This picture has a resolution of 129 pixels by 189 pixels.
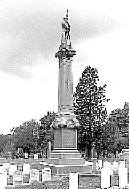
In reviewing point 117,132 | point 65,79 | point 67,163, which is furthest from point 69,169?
point 117,132

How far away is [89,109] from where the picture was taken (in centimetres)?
4734

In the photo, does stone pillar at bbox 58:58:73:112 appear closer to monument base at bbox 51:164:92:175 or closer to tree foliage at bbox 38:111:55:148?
monument base at bbox 51:164:92:175

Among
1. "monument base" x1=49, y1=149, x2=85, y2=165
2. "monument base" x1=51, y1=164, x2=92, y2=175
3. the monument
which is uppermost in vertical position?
the monument

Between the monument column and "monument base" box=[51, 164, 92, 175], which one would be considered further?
the monument column

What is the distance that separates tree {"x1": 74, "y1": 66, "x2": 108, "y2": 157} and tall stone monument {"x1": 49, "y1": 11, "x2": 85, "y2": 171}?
21432 millimetres

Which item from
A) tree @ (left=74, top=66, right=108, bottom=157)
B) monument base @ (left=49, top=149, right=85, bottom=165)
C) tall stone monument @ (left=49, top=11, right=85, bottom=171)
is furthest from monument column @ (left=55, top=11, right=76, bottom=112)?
tree @ (left=74, top=66, right=108, bottom=157)

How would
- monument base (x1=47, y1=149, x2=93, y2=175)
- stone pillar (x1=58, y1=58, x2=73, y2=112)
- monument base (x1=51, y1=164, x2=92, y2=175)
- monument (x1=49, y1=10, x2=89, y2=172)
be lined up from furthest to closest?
stone pillar (x1=58, y1=58, x2=73, y2=112), monument (x1=49, y1=10, x2=89, y2=172), monument base (x1=47, y1=149, x2=93, y2=175), monument base (x1=51, y1=164, x2=92, y2=175)

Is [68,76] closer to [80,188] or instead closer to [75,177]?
[80,188]

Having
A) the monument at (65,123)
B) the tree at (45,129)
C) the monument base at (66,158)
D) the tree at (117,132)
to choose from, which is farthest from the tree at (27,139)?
the monument base at (66,158)

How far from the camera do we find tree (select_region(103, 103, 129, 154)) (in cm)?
4944

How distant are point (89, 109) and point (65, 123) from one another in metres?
23.6

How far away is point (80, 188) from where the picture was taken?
1461 centimetres

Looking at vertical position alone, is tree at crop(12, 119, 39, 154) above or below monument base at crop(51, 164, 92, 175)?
above

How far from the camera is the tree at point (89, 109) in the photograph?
4647 centimetres
